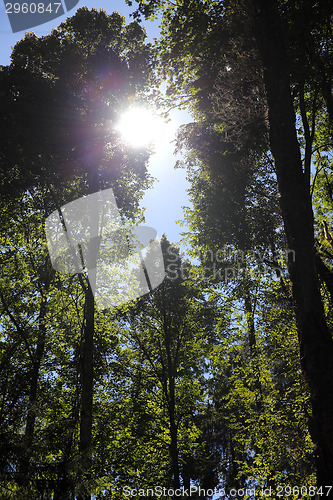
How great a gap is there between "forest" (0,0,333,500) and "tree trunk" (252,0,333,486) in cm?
6

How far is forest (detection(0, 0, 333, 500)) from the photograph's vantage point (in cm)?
761

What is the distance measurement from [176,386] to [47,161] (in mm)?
9726

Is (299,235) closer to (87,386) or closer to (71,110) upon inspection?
(87,386)

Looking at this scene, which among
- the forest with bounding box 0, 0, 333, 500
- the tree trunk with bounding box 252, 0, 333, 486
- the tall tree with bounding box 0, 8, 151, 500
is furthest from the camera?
the tall tree with bounding box 0, 8, 151, 500

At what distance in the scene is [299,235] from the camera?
489 centimetres

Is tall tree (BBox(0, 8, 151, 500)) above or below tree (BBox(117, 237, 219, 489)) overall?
above

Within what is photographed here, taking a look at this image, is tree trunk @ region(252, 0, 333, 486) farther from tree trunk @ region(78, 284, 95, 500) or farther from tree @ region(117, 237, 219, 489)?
tree @ region(117, 237, 219, 489)

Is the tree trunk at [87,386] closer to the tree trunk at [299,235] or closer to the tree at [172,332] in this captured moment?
the tree at [172,332]

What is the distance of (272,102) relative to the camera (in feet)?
18.1

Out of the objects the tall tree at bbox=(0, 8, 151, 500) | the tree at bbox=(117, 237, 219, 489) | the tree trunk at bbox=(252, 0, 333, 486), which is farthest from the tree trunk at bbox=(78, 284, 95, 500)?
the tree trunk at bbox=(252, 0, 333, 486)

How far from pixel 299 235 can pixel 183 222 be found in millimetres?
9701

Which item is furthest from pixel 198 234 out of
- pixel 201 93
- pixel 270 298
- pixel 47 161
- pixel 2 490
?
pixel 2 490

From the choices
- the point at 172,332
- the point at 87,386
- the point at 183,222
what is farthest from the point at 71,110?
the point at 172,332

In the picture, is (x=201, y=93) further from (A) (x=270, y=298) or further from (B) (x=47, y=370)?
(B) (x=47, y=370)
